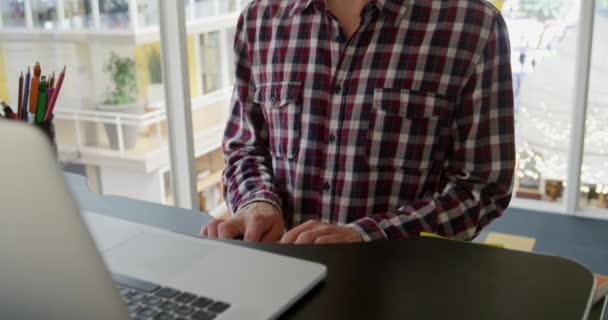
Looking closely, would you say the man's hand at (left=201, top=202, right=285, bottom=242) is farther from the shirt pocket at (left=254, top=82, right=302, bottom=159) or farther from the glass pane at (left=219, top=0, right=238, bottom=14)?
the glass pane at (left=219, top=0, right=238, bottom=14)

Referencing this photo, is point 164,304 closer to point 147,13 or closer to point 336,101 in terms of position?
point 336,101

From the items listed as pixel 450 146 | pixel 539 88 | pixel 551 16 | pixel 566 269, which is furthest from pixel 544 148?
pixel 566 269

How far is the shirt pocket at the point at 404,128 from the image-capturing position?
3.76ft

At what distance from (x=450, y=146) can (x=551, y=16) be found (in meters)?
2.49

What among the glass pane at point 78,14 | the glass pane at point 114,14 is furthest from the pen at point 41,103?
the glass pane at point 114,14

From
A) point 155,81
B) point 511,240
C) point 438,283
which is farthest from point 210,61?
point 438,283

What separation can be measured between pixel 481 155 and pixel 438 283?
0.47 m

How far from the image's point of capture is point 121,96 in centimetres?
284

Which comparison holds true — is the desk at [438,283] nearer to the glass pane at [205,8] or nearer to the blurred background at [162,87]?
the blurred background at [162,87]

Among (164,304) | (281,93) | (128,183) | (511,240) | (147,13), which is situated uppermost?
(147,13)

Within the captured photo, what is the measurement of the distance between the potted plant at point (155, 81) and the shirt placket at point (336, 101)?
189 cm

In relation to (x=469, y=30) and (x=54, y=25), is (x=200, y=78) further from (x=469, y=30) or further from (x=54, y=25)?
(x=469, y=30)

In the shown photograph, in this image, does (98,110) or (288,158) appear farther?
(98,110)

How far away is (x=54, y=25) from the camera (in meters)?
2.50
